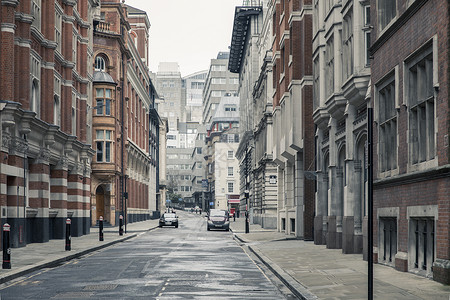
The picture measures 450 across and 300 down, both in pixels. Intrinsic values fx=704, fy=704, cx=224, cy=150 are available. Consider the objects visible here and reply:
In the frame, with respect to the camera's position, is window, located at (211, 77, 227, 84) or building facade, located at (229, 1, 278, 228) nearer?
building facade, located at (229, 1, 278, 228)

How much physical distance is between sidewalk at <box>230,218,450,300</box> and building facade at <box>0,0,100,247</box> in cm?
1229

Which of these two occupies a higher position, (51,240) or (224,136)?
(224,136)

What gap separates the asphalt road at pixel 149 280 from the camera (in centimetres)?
1532

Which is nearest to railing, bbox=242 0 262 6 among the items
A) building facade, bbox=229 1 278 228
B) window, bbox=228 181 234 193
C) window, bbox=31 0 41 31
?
building facade, bbox=229 1 278 228

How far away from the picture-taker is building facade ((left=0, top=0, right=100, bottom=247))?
30469 millimetres

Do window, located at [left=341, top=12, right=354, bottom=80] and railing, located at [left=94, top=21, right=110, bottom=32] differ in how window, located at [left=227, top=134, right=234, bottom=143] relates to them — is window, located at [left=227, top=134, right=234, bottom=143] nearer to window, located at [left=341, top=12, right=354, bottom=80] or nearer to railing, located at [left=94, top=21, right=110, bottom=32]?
railing, located at [left=94, top=21, right=110, bottom=32]

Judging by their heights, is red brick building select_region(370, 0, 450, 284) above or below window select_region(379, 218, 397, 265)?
above

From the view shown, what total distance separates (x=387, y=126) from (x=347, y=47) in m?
6.89

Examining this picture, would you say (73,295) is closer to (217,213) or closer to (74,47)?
(74,47)

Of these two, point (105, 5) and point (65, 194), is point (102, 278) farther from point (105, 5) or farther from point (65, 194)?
point (105, 5)

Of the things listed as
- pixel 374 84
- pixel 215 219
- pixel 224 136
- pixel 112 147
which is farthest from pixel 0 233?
pixel 224 136

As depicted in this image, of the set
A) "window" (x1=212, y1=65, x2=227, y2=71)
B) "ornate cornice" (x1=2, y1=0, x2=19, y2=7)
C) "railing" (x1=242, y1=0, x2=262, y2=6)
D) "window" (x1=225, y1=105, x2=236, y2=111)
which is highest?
"window" (x1=212, y1=65, x2=227, y2=71)

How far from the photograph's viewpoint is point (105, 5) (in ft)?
229

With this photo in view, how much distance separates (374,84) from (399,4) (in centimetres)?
330
